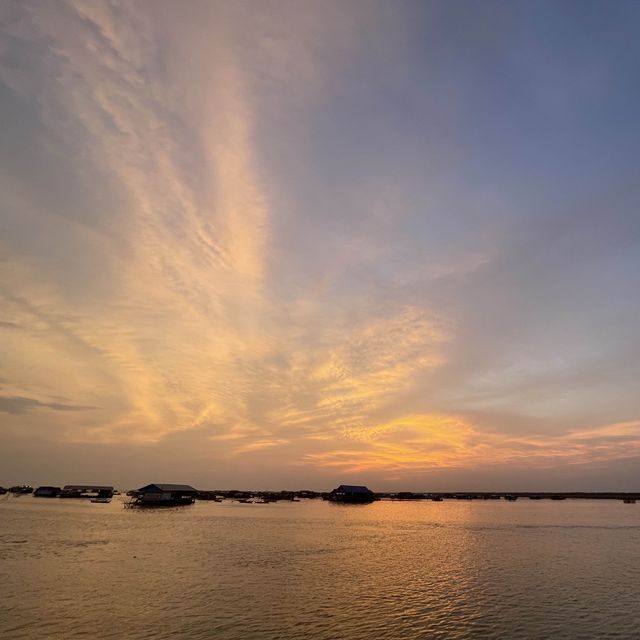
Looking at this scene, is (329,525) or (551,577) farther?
(329,525)

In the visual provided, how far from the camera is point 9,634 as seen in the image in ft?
68.8

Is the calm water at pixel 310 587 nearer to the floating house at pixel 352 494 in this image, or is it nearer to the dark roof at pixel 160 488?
the dark roof at pixel 160 488

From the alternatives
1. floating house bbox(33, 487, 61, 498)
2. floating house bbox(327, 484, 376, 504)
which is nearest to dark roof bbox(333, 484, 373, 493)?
floating house bbox(327, 484, 376, 504)

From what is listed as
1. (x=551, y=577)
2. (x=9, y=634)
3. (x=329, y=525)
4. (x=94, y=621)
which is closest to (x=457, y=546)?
(x=551, y=577)

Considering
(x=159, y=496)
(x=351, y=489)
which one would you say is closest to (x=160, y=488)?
(x=159, y=496)

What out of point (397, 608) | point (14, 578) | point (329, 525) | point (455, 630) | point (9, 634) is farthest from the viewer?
point (329, 525)

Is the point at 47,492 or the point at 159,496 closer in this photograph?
the point at 159,496

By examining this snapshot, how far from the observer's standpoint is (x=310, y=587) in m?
31.5

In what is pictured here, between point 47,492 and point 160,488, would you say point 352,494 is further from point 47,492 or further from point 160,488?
point 47,492

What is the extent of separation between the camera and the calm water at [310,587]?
22.7m

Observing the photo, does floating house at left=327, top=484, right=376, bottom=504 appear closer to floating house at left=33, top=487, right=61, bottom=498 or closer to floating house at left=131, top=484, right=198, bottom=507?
floating house at left=131, top=484, right=198, bottom=507

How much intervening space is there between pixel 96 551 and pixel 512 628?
127ft

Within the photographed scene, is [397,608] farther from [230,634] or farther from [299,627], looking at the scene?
[230,634]

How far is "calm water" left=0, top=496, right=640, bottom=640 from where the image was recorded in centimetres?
2273
